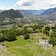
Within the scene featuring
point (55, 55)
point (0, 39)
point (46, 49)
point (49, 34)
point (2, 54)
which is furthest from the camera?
point (49, 34)

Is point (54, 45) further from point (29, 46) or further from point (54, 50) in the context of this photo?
point (29, 46)

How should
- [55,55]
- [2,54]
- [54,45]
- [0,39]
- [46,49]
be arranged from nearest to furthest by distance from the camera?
[2,54] → [55,55] → [46,49] → [54,45] → [0,39]

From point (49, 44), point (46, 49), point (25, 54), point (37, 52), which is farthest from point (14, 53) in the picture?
point (49, 44)

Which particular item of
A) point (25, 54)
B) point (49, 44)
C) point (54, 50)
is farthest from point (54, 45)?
point (25, 54)

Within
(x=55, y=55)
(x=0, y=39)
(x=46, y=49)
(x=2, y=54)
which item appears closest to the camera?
(x=2, y=54)

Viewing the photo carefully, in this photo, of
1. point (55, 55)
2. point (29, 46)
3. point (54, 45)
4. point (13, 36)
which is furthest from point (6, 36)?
point (55, 55)

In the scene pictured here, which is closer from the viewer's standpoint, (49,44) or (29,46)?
(29,46)

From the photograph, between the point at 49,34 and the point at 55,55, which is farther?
the point at 49,34

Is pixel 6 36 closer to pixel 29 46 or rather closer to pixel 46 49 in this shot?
pixel 29 46
